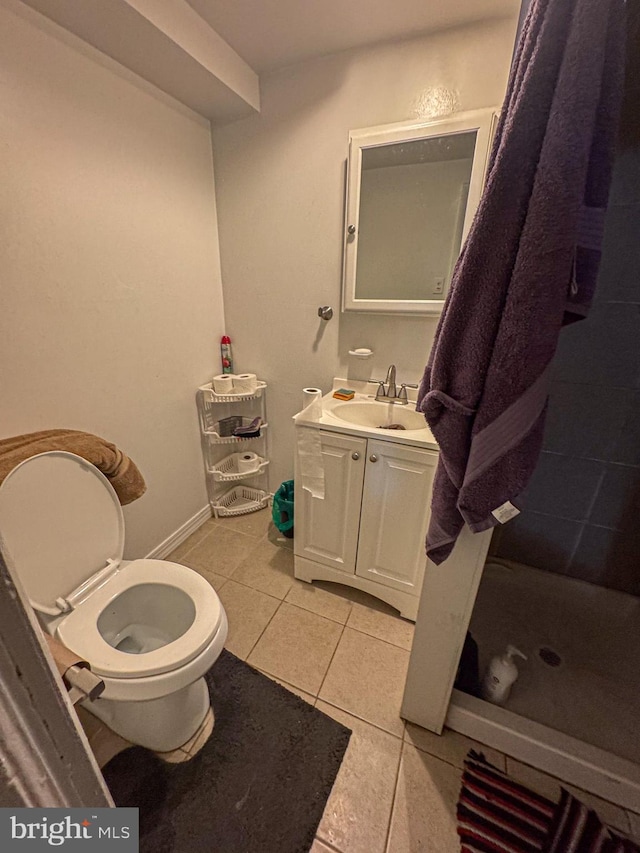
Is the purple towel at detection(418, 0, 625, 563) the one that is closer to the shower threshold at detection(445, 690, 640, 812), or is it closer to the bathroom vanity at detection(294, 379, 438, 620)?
the bathroom vanity at detection(294, 379, 438, 620)

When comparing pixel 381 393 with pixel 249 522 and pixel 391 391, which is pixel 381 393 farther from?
pixel 249 522

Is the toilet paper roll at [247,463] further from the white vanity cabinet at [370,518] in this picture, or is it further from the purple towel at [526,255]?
the purple towel at [526,255]

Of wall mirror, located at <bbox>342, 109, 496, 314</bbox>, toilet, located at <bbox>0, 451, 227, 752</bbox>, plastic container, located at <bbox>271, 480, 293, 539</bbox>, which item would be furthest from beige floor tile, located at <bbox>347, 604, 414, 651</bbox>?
wall mirror, located at <bbox>342, 109, 496, 314</bbox>

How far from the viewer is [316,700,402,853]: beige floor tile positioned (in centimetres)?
84

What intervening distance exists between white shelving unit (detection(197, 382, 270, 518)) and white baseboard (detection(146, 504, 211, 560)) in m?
0.07

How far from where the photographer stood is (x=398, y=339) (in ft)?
Result: 5.02

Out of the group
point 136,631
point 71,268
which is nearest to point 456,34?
point 71,268

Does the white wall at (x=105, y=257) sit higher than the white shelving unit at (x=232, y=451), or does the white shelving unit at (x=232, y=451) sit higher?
the white wall at (x=105, y=257)

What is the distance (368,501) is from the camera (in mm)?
1317

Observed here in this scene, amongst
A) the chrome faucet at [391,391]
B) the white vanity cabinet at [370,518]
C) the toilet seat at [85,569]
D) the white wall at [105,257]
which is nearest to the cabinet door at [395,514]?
the white vanity cabinet at [370,518]

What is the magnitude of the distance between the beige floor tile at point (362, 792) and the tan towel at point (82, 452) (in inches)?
41.8

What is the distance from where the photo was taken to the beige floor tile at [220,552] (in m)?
1.67

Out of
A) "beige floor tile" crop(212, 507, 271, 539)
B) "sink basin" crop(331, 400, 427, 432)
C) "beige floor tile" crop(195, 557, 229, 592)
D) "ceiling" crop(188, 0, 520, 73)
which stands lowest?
"beige floor tile" crop(195, 557, 229, 592)

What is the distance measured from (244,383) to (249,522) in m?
0.85
